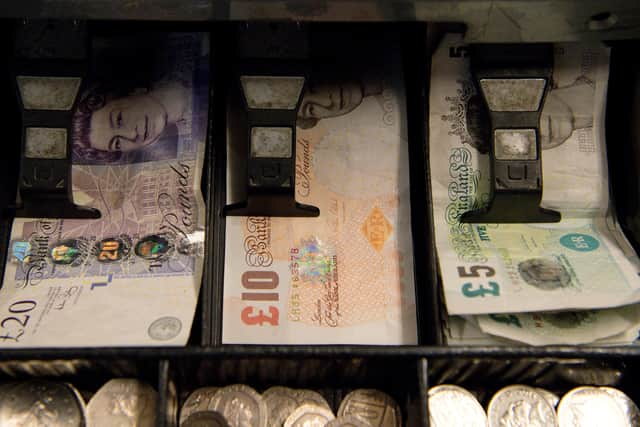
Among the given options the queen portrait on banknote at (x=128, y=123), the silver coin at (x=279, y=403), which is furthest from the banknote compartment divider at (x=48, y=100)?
the silver coin at (x=279, y=403)

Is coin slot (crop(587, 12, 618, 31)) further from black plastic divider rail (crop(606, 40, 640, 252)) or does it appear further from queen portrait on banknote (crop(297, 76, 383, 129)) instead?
queen portrait on banknote (crop(297, 76, 383, 129))

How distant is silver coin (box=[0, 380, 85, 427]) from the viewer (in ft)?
3.68

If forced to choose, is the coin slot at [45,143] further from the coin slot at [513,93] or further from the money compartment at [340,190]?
the coin slot at [513,93]

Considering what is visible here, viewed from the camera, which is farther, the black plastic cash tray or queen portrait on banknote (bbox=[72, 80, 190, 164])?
queen portrait on banknote (bbox=[72, 80, 190, 164])

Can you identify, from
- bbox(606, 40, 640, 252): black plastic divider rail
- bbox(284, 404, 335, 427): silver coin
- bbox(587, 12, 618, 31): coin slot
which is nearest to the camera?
bbox(587, 12, 618, 31): coin slot

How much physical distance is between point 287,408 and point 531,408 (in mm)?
405

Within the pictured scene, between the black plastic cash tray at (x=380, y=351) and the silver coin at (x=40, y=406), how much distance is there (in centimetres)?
2

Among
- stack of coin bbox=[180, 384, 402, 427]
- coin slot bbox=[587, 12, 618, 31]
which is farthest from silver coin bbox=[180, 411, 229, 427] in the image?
coin slot bbox=[587, 12, 618, 31]

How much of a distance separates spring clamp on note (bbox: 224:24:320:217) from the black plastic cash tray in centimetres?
6

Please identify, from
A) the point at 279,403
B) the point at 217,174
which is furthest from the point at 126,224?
the point at 279,403

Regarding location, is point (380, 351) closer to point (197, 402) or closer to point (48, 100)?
point (197, 402)

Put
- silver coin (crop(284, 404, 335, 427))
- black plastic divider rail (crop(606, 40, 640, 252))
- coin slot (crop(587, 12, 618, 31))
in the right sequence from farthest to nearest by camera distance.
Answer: black plastic divider rail (crop(606, 40, 640, 252)), silver coin (crop(284, 404, 335, 427)), coin slot (crop(587, 12, 618, 31))

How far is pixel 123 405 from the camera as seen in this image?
3.72 ft

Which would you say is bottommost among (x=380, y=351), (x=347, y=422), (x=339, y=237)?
(x=347, y=422)
